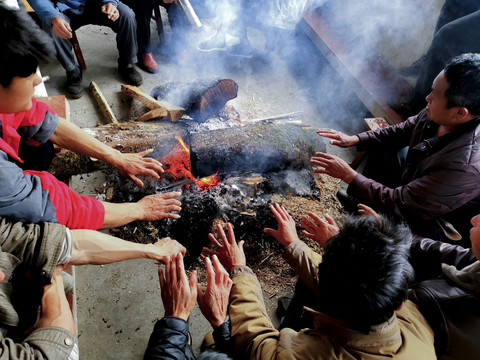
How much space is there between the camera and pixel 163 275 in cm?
222

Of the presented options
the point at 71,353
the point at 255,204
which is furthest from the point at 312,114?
the point at 71,353

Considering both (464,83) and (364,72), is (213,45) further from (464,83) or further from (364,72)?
(464,83)

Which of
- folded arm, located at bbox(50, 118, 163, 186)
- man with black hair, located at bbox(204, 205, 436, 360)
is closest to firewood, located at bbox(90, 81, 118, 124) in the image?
folded arm, located at bbox(50, 118, 163, 186)

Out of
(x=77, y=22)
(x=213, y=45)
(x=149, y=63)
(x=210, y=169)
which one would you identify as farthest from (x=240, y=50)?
(x=210, y=169)

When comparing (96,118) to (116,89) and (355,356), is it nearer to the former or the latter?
(116,89)

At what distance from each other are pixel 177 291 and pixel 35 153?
2120 millimetres

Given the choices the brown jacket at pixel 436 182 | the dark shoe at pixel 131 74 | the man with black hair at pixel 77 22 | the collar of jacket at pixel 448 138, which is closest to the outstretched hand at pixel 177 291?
the brown jacket at pixel 436 182

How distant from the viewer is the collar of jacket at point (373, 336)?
1477mm

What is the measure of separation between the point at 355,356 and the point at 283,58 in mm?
6959

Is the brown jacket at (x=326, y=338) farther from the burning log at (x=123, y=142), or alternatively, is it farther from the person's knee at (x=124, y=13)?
the person's knee at (x=124, y=13)

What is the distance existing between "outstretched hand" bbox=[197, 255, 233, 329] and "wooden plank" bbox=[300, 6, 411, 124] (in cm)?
447

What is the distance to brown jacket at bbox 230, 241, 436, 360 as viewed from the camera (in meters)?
1.49

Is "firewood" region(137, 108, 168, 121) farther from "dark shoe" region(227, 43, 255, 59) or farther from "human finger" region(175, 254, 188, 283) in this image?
"dark shoe" region(227, 43, 255, 59)

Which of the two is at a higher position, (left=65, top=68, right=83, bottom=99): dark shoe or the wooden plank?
the wooden plank
